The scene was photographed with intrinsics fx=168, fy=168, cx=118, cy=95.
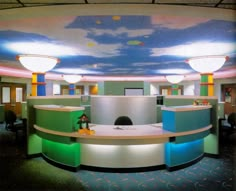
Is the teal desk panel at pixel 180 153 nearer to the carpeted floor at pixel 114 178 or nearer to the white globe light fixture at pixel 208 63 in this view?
the carpeted floor at pixel 114 178

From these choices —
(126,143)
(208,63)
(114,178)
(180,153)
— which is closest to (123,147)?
(126,143)

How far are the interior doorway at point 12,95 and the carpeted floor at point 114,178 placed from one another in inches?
276

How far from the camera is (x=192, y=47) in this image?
3.86 meters

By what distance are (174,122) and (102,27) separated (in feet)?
7.44

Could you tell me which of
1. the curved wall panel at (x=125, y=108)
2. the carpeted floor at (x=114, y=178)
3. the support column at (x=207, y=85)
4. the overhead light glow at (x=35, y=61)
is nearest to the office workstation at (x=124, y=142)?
the carpeted floor at (x=114, y=178)

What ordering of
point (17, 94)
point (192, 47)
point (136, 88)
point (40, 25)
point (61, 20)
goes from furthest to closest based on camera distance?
1. point (17, 94)
2. point (136, 88)
3. point (192, 47)
4. point (40, 25)
5. point (61, 20)

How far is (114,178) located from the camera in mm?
3215

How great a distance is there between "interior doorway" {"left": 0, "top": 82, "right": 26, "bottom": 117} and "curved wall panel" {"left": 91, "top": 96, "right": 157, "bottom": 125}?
6.37 meters

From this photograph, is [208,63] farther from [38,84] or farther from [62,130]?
[38,84]

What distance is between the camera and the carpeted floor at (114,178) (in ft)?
9.55

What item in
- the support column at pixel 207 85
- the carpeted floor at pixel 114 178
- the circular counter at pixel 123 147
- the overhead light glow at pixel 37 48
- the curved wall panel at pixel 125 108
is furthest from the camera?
the curved wall panel at pixel 125 108

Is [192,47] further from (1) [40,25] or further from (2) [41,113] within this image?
(2) [41,113]

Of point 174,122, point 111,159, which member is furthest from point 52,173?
point 174,122

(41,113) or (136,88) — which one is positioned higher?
(136,88)
